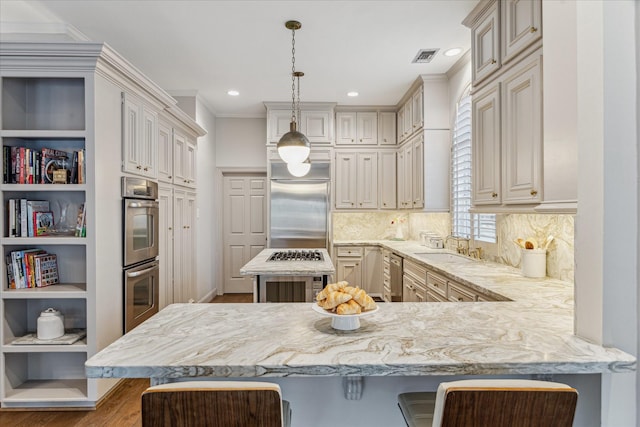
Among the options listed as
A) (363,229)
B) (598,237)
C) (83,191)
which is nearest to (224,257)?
(363,229)

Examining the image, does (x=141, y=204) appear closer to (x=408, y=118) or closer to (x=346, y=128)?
(x=346, y=128)

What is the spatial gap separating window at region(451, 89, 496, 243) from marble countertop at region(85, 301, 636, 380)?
7.23 ft

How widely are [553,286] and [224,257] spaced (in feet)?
16.1

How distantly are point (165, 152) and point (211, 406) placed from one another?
337 cm

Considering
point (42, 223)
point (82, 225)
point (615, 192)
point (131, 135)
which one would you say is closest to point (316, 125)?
point (131, 135)

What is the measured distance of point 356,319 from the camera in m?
1.36

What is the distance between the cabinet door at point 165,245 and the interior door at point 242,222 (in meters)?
2.10

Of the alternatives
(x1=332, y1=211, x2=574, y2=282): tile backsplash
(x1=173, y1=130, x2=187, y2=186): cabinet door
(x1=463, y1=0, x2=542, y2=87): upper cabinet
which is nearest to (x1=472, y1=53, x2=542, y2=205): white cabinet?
(x1=463, y1=0, x2=542, y2=87): upper cabinet

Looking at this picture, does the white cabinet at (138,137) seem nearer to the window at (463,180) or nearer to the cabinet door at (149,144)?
the cabinet door at (149,144)

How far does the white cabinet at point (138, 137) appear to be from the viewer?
2.92 m

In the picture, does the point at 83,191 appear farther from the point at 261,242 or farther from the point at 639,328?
the point at 261,242

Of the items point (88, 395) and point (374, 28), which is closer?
point (88, 395)

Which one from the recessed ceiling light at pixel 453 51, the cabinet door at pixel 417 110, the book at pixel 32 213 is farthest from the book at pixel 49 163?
the cabinet door at pixel 417 110

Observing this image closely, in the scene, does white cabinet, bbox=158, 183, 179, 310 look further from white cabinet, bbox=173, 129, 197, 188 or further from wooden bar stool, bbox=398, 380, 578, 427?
wooden bar stool, bbox=398, 380, 578, 427
